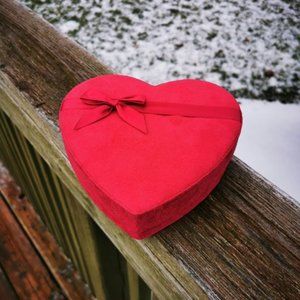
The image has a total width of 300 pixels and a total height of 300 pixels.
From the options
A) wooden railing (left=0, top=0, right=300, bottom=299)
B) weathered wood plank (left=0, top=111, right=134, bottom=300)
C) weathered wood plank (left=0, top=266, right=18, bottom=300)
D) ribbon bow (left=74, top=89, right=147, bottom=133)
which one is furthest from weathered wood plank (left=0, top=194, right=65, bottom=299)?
ribbon bow (left=74, top=89, right=147, bottom=133)

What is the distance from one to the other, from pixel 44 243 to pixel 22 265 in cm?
19

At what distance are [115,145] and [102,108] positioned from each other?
0.42ft

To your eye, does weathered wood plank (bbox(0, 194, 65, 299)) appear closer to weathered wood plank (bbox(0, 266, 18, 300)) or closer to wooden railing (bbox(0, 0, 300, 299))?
weathered wood plank (bbox(0, 266, 18, 300))

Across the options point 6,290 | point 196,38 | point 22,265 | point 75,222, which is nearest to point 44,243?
point 22,265

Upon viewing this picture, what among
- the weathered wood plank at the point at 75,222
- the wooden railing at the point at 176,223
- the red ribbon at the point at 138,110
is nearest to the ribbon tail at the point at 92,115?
the red ribbon at the point at 138,110

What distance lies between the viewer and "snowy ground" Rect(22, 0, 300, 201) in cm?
223

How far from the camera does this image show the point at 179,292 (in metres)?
0.65

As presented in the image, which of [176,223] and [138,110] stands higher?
[138,110]

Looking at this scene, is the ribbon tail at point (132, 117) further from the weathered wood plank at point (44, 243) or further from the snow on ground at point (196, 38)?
the snow on ground at point (196, 38)

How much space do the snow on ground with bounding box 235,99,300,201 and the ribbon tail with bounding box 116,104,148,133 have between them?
4.59 feet

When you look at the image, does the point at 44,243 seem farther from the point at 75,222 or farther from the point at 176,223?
the point at 176,223

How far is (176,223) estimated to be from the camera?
2.33 ft

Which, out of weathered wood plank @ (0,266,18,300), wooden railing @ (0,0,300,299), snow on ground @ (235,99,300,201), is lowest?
weathered wood plank @ (0,266,18,300)

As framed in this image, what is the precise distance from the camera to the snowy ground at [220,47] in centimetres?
223
